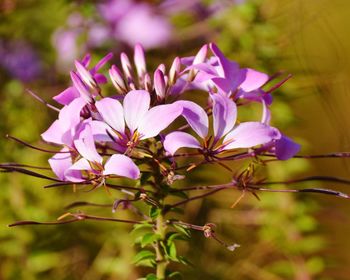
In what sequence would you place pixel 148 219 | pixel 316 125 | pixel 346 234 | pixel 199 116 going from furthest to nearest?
pixel 316 125
pixel 346 234
pixel 148 219
pixel 199 116

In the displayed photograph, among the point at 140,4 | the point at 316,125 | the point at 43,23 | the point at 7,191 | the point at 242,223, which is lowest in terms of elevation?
the point at 7,191

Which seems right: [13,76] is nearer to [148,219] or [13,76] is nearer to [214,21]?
[214,21]

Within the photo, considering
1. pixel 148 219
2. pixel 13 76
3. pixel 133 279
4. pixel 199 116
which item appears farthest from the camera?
pixel 13 76

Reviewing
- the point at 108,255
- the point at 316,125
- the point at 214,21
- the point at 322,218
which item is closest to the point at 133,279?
the point at 108,255

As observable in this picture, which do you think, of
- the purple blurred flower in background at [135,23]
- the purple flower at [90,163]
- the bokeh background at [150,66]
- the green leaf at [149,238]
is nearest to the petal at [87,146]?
the purple flower at [90,163]

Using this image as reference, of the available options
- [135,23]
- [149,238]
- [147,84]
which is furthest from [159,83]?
[135,23]

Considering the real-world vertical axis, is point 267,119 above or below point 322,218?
below

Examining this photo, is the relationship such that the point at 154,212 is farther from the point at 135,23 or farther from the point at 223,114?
the point at 135,23
